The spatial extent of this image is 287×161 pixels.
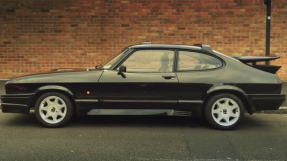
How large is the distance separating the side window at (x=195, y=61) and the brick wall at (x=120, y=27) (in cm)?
441

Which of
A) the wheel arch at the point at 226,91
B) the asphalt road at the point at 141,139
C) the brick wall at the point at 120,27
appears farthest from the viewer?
the brick wall at the point at 120,27

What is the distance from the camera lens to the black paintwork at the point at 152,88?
455cm

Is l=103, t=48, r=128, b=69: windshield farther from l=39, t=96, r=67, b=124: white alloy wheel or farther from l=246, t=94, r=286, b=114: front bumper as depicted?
l=246, t=94, r=286, b=114: front bumper

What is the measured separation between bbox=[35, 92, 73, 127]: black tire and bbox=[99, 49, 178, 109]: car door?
1.83ft

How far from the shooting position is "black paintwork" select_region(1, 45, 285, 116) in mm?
4551

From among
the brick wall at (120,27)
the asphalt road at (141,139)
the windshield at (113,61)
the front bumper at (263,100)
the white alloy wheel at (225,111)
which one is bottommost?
the asphalt road at (141,139)

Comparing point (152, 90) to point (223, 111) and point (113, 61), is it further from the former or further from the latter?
point (223, 111)

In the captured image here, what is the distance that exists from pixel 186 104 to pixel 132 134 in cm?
98

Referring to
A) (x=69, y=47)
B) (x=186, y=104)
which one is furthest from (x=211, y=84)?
(x=69, y=47)

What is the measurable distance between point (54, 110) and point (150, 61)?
1744mm

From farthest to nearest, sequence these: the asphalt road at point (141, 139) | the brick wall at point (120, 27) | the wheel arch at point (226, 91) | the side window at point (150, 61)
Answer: the brick wall at point (120, 27)
the side window at point (150, 61)
the wheel arch at point (226, 91)
the asphalt road at point (141, 139)

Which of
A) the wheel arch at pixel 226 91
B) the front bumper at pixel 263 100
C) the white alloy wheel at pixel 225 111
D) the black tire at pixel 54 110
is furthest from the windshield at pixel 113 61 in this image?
the front bumper at pixel 263 100

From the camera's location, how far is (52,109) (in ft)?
15.3

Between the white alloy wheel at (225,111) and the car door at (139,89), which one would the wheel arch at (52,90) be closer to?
the car door at (139,89)
